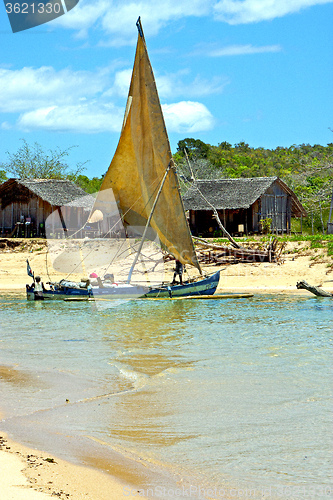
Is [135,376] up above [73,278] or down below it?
below

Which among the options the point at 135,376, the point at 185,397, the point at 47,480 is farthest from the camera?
the point at 135,376

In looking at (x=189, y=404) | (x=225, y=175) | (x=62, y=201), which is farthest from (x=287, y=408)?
(x=225, y=175)

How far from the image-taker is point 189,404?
6383 millimetres

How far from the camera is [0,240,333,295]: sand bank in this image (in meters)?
20.8

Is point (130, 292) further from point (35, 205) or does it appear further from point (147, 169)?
point (35, 205)

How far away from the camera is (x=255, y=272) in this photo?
2266 centimetres

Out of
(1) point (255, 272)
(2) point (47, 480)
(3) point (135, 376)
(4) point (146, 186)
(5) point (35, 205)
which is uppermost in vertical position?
(5) point (35, 205)

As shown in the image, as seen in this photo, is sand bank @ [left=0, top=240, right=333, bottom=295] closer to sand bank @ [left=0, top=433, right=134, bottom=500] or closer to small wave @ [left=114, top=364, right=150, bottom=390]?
small wave @ [left=114, top=364, right=150, bottom=390]

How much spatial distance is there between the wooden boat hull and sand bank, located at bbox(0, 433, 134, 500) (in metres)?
12.3

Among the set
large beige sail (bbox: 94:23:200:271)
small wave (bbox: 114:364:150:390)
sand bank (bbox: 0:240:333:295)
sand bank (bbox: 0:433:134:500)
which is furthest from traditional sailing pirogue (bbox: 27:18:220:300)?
sand bank (bbox: 0:433:134:500)

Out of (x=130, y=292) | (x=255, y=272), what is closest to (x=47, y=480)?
(x=130, y=292)

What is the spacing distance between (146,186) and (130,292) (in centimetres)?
357

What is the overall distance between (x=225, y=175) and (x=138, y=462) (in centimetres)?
5078

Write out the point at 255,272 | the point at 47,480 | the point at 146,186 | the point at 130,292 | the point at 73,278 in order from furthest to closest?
the point at 73,278 → the point at 255,272 → the point at 146,186 → the point at 130,292 → the point at 47,480
